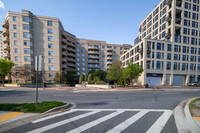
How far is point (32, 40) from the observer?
29.8 meters

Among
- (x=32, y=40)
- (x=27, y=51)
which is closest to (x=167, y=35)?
(x=32, y=40)

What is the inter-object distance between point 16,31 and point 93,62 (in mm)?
33443

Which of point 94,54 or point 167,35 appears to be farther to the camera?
point 94,54

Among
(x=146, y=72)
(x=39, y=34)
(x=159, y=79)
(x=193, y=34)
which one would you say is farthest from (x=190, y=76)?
(x=39, y=34)

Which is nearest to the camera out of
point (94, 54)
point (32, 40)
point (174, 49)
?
point (174, 49)

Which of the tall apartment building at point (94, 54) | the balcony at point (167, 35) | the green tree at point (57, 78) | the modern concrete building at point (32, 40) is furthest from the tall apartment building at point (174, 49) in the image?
the modern concrete building at point (32, 40)

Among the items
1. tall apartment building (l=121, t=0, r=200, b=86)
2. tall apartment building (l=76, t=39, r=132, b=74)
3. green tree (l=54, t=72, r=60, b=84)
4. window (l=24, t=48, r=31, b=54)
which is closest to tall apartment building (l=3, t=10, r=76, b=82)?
window (l=24, t=48, r=31, b=54)

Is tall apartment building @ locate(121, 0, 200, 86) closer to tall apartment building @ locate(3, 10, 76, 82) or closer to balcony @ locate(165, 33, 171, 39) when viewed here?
Answer: balcony @ locate(165, 33, 171, 39)

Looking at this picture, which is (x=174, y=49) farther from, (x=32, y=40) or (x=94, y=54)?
(x=32, y=40)

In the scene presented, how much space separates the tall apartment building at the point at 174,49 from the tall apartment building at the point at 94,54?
1944 cm

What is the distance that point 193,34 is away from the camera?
3061 centimetres

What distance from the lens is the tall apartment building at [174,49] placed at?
28.0 m

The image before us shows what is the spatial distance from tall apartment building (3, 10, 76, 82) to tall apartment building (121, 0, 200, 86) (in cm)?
3340

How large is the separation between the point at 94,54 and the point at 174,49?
36.0 metres
